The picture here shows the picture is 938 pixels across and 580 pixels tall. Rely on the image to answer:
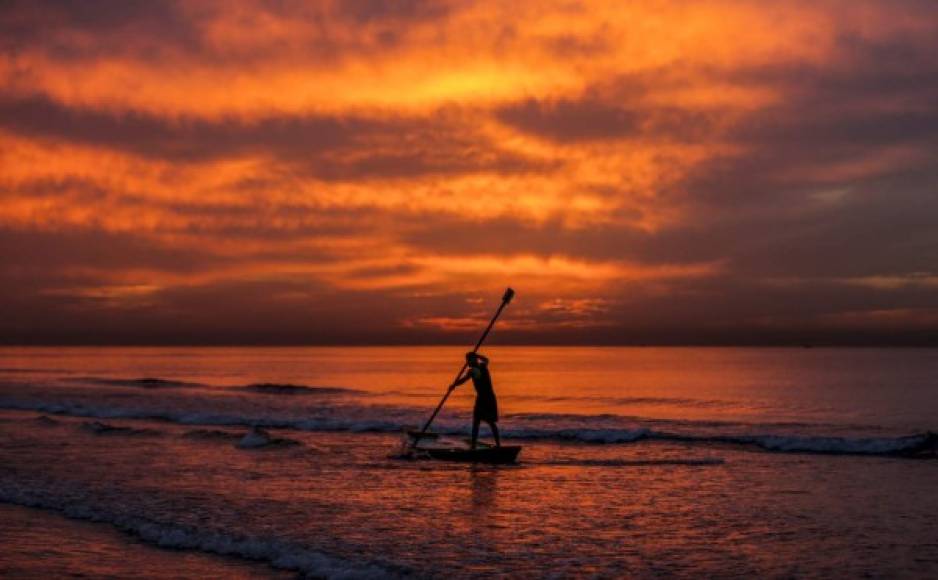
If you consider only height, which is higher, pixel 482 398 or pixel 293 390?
pixel 482 398

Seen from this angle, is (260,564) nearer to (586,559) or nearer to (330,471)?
(586,559)

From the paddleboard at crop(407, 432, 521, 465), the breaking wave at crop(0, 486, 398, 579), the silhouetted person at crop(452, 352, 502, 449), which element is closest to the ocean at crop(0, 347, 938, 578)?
the breaking wave at crop(0, 486, 398, 579)

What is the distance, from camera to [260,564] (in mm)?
10273

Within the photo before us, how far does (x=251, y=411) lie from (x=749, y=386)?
125 feet

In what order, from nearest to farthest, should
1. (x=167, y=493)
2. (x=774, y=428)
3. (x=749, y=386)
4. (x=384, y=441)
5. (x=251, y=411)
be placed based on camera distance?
(x=167, y=493) < (x=384, y=441) < (x=774, y=428) < (x=251, y=411) < (x=749, y=386)

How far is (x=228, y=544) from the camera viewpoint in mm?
11000

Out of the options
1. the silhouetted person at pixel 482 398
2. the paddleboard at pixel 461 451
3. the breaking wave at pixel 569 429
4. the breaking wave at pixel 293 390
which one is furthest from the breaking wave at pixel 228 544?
the breaking wave at pixel 293 390

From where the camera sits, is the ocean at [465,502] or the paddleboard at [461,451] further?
the paddleboard at [461,451]

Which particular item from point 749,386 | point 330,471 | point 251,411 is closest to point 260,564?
point 330,471

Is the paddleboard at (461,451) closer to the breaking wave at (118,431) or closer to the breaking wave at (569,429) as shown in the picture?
the breaking wave at (569,429)

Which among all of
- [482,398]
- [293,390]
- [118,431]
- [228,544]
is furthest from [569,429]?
[293,390]

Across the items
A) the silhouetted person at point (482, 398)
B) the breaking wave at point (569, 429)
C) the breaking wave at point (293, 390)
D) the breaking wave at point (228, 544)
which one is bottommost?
the breaking wave at point (293, 390)

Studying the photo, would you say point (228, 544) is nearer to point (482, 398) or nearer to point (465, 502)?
point (465, 502)

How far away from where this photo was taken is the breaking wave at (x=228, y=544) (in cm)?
976
